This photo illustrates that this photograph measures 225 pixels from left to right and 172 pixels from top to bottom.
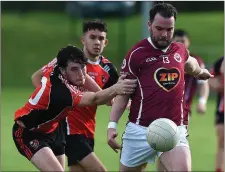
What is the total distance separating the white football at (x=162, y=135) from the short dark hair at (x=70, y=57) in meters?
1.11

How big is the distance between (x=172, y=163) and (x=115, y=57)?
2838cm

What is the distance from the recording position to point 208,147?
15.3 m

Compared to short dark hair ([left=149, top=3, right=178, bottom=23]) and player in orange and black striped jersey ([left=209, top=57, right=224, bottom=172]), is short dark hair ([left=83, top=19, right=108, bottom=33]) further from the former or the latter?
player in orange and black striped jersey ([left=209, top=57, right=224, bottom=172])

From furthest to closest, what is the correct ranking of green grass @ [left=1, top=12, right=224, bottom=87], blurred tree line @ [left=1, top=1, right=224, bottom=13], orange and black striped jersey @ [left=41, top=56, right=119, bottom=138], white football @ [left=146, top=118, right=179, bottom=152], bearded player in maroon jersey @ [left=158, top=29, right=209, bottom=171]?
1. blurred tree line @ [left=1, top=1, right=224, bottom=13]
2. green grass @ [left=1, top=12, right=224, bottom=87]
3. bearded player in maroon jersey @ [left=158, top=29, right=209, bottom=171]
4. orange and black striped jersey @ [left=41, top=56, right=119, bottom=138]
5. white football @ [left=146, top=118, right=179, bottom=152]

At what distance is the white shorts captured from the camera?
789 centimetres

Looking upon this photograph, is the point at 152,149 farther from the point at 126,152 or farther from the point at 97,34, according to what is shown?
the point at 97,34

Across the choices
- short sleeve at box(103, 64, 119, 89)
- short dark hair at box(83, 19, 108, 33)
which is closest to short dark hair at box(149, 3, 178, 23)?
short sleeve at box(103, 64, 119, 89)

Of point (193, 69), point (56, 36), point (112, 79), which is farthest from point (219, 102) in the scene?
point (56, 36)

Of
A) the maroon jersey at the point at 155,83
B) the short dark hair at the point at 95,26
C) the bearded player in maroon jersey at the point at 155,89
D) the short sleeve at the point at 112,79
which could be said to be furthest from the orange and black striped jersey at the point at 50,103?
the short dark hair at the point at 95,26

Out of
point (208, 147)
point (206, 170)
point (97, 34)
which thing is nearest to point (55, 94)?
point (97, 34)

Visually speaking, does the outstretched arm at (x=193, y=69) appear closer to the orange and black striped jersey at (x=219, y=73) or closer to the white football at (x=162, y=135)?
the white football at (x=162, y=135)

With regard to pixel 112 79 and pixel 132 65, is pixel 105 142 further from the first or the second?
pixel 132 65

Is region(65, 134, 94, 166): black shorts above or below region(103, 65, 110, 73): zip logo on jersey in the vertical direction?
below

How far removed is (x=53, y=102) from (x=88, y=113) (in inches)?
59.1
